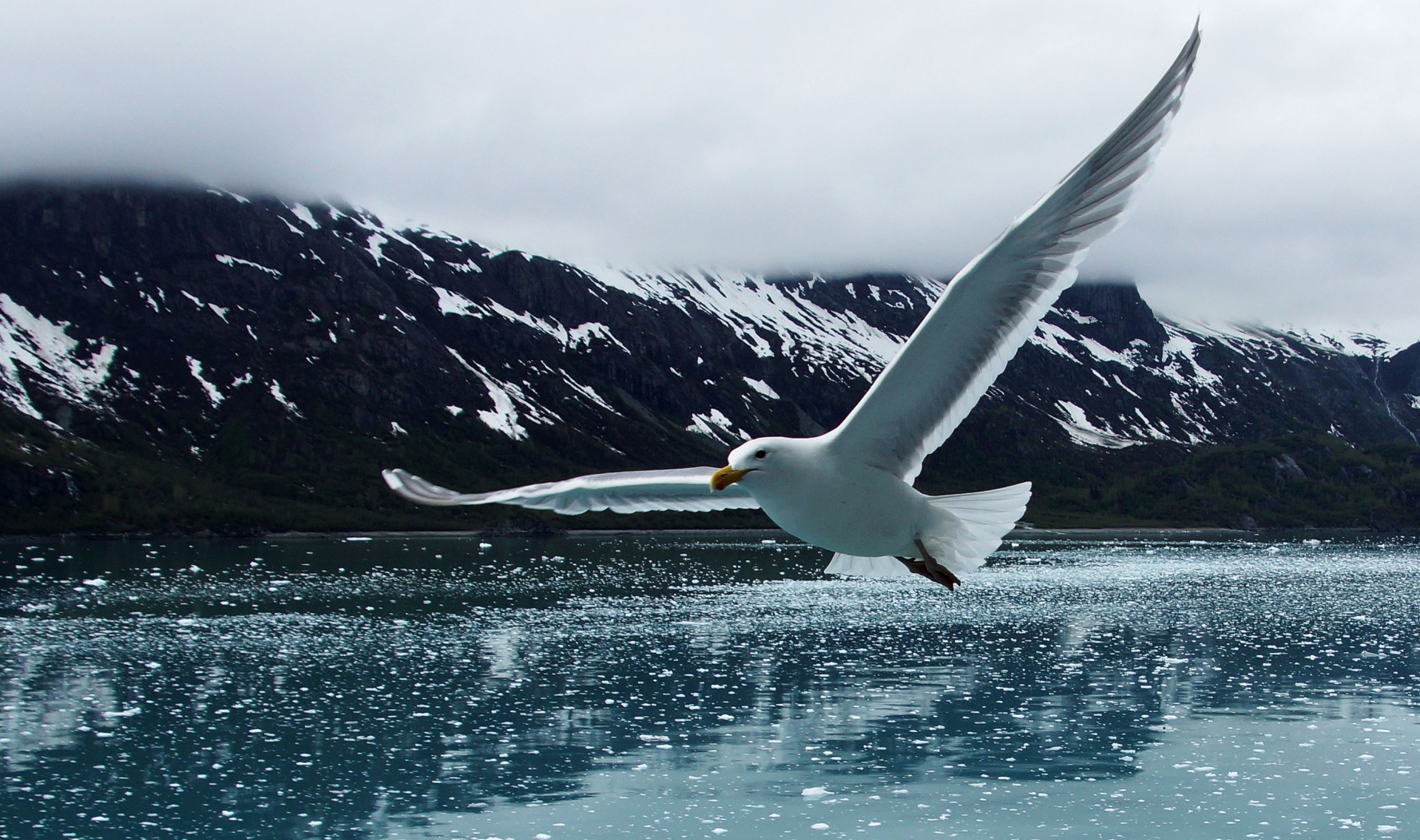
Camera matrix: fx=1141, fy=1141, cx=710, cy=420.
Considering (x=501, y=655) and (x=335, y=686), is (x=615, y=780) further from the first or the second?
(x=501, y=655)

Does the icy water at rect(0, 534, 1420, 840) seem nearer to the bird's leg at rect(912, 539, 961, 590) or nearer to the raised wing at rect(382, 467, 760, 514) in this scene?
the raised wing at rect(382, 467, 760, 514)

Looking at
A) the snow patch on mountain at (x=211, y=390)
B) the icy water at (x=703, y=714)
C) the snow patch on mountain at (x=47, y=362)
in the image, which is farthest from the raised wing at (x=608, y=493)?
the snow patch on mountain at (x=211, y=390)

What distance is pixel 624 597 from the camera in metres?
69.9

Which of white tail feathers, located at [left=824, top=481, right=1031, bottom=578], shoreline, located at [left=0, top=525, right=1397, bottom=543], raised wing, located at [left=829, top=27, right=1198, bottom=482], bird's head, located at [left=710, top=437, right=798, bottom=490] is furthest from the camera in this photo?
shoreline, located at [left=0, top=525, right=1397, bottom=543]

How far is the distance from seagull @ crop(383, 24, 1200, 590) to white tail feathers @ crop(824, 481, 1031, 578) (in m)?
0.01

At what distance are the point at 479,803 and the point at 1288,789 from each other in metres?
19.0

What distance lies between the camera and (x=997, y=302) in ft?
24.5

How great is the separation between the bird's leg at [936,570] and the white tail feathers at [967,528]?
0.07m

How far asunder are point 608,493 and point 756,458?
7.19ft

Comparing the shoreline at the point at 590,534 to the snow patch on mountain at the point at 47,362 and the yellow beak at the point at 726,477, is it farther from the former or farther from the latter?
the yellow beak at the point at 726,477

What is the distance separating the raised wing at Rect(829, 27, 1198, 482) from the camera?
6418 millimetres

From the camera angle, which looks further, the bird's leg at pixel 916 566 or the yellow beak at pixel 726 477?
the bird's leg at pixel 916 566

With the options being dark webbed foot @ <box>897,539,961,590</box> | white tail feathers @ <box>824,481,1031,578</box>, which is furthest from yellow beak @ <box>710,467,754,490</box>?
white tail feathers @ <box>824,481,1031,578</box>

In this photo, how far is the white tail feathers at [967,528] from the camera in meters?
8.05
